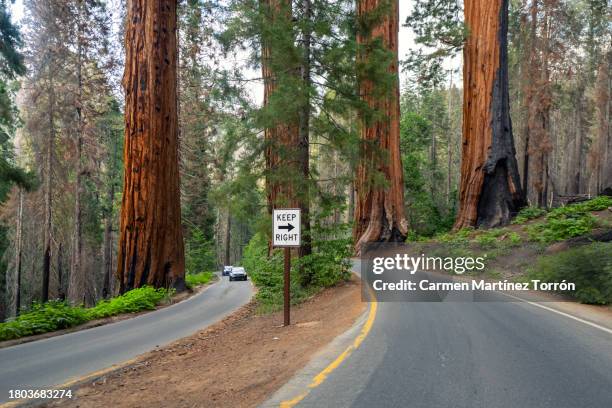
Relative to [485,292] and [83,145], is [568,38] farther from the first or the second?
[83,145]

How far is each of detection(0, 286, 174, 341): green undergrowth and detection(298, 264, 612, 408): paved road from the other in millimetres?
7735

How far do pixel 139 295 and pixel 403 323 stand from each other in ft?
30.1

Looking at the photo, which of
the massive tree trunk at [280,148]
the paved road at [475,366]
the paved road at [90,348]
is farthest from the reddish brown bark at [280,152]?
the paved road at [475,366]

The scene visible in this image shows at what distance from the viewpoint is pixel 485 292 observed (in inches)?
487

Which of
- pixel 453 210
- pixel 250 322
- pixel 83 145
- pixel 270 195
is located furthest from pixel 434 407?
pixel 453 210

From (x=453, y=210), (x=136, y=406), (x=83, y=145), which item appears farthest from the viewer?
(x=453, y=210)

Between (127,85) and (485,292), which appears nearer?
(485,292)

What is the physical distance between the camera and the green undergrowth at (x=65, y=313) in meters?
9.67

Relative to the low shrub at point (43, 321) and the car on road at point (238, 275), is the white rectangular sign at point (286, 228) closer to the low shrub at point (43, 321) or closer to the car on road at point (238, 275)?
the low shrub at point (43, 321)

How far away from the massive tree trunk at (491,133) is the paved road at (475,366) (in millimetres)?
14258

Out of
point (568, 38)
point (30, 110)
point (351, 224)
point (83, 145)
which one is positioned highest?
point (568, 38)

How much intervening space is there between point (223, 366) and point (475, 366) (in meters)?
3.69

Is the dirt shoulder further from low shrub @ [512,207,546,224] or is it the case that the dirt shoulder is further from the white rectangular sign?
low shrub @ [512,207,546,224]

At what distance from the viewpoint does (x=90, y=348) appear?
28.2 feet
